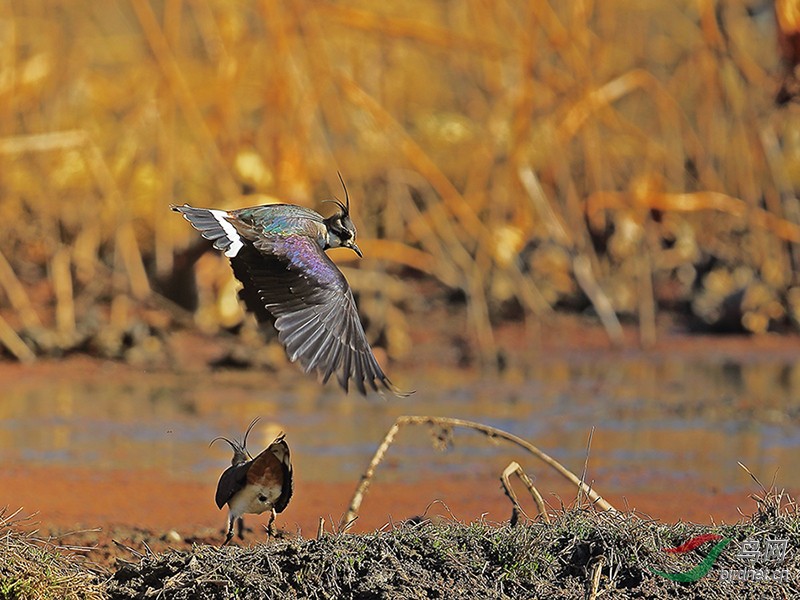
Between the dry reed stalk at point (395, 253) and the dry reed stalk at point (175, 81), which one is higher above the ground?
the dry reed stalk at point (175, 81)

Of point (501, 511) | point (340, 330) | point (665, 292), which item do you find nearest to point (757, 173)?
point (665, 292)

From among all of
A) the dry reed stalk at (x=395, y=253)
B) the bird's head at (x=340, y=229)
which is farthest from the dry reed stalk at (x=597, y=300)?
the bird's head at (x=340, y=229)

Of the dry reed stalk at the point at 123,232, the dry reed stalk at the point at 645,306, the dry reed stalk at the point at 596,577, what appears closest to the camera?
the dry reed stalk at the point at 596,577

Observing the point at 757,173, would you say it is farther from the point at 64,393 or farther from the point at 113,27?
the point at 113,27

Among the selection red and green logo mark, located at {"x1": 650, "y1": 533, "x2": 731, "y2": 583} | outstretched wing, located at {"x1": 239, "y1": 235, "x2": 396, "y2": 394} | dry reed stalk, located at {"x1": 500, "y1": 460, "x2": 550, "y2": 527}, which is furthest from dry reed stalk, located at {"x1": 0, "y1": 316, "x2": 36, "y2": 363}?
red and green logo mark, located at {"x1": 650, "y1": 533, "x2": 731, "y2": 583}

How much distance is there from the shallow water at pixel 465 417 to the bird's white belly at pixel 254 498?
2.31 m

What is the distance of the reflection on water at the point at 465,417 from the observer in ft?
26.0

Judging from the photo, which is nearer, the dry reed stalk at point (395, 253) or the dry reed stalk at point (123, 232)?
the dry reed stalk at point (395, 253)

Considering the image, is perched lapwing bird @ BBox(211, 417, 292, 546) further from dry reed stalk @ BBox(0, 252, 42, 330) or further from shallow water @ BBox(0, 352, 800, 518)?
dry reed stalk @ BBox(0, 252, 42, 330)

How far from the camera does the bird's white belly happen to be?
5.00 metres

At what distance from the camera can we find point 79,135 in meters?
11.2

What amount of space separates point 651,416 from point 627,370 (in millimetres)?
1711

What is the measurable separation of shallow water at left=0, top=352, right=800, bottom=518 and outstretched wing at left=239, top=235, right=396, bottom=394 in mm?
2106

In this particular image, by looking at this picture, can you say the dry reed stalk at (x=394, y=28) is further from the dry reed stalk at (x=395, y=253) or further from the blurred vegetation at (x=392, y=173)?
the dry reed stalk at (x=395, y=253)
